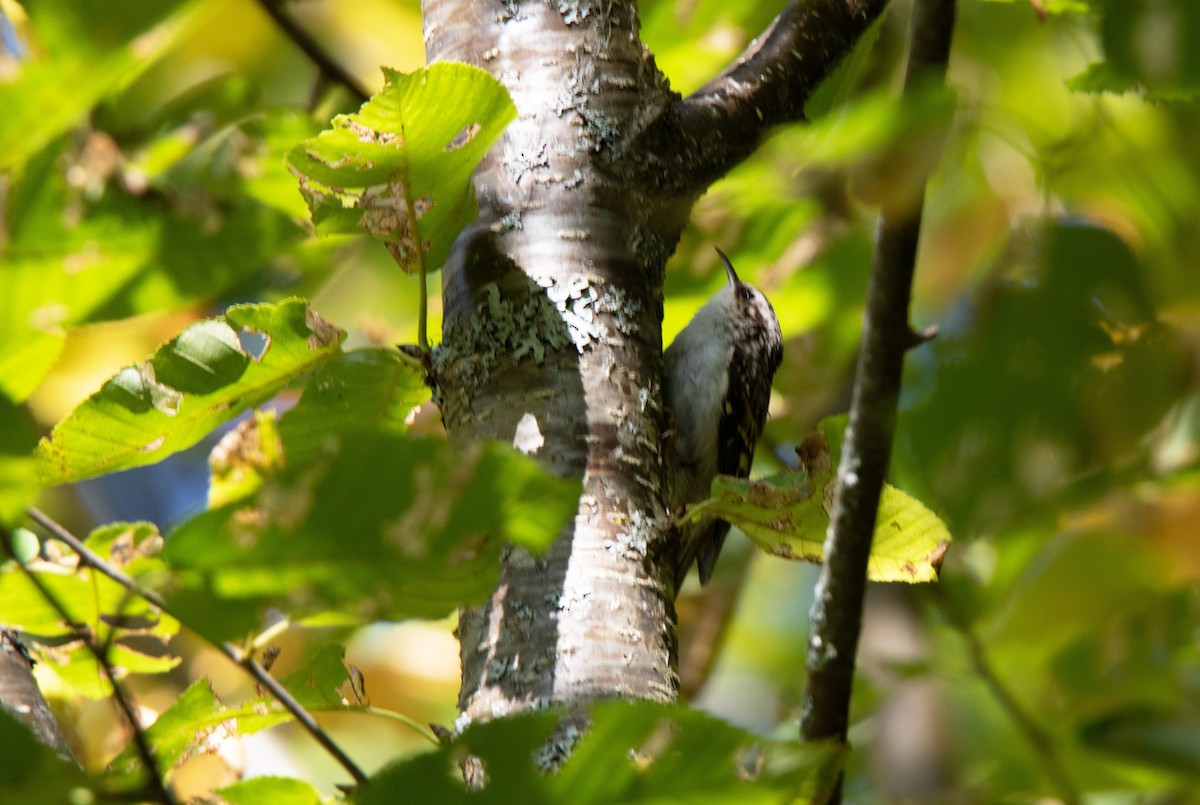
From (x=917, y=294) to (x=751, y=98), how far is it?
3.52 metres

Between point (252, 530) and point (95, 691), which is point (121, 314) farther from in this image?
point (252, 530)

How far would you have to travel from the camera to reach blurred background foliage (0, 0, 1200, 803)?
957 mm

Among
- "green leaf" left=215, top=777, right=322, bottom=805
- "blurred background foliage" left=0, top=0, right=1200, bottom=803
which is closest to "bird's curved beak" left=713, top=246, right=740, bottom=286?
"blurred background foliage" left=0, top=0, right=1200, bottom=803

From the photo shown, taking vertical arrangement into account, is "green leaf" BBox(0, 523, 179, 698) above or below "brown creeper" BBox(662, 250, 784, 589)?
below

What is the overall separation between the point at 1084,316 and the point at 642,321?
107cm

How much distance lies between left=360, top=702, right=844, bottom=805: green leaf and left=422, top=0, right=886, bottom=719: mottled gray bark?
0.43 meters

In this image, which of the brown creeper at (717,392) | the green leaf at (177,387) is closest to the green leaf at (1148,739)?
the green leaf at (177,387)

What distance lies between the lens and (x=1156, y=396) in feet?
3.61

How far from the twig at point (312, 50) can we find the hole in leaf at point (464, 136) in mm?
1671

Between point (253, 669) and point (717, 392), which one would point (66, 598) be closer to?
point (253, 669)

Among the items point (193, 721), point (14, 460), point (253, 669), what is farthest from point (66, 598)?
point (14, 460)

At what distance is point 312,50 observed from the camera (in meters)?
3.48

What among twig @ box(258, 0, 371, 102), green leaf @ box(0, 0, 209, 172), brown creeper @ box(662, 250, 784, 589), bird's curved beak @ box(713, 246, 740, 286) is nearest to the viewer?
green leaf @ box(0, 0, 209, 172)

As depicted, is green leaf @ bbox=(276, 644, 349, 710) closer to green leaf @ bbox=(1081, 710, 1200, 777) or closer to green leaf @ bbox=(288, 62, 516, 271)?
green leaf @ bbox=(288, 62, 516, 271)
